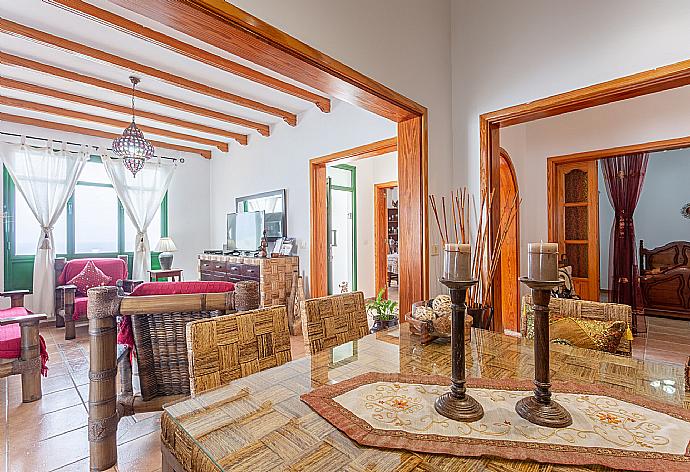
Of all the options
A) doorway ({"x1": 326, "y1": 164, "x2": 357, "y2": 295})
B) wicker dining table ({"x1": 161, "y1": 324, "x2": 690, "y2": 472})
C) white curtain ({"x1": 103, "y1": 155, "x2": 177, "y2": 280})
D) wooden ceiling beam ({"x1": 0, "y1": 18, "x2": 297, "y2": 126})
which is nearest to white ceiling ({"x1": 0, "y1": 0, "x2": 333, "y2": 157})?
wooden ceiling beam ({"x1": 0, "y1": 18, "x2": 297, "y2": 126})

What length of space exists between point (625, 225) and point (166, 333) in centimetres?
596

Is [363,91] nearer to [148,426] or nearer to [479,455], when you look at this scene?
[479,455]

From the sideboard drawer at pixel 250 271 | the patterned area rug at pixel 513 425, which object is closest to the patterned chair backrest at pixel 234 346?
the patterned area rug at pixel 513 425

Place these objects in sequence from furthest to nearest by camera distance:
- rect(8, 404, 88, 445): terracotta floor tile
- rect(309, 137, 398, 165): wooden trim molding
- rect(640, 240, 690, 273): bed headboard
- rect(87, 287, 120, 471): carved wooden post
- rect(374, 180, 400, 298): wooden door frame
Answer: rect(374, 180, 400, 298): wooden door frame → rect(640, 240, 690, 273): bed headboard → rect(309, 137, 398, 165): wooden trim molding → rect(8, 404, 88, 445): terracotta floor tile → rect(87, 287, 120, 471): carved wooden post

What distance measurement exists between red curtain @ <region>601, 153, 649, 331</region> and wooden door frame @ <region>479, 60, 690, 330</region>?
3.34 meters

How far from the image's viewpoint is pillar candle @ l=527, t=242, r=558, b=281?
0.88m

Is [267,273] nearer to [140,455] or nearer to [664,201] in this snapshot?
[140,455]

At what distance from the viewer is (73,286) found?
15.1 feet

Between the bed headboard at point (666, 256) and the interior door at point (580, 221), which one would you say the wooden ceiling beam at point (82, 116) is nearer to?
the interior door at point (580, 221)

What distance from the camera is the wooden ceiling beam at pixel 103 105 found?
3.91 metres

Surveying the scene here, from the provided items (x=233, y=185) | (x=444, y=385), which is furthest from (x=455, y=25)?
(x=233, y=185)

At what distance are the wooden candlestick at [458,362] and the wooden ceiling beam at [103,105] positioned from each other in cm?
508

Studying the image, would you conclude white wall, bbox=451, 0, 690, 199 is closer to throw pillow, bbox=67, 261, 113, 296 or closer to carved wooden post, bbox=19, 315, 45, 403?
carved wooden post, bbox=19, 315, 45, 403

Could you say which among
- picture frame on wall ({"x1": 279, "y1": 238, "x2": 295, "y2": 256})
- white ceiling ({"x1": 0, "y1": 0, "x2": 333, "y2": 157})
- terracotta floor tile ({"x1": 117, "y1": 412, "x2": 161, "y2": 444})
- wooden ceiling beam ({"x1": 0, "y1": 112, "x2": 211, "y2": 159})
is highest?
white ceiling ({"x1": 0, "y1": 0, "x2": 333, "y2": 157})
